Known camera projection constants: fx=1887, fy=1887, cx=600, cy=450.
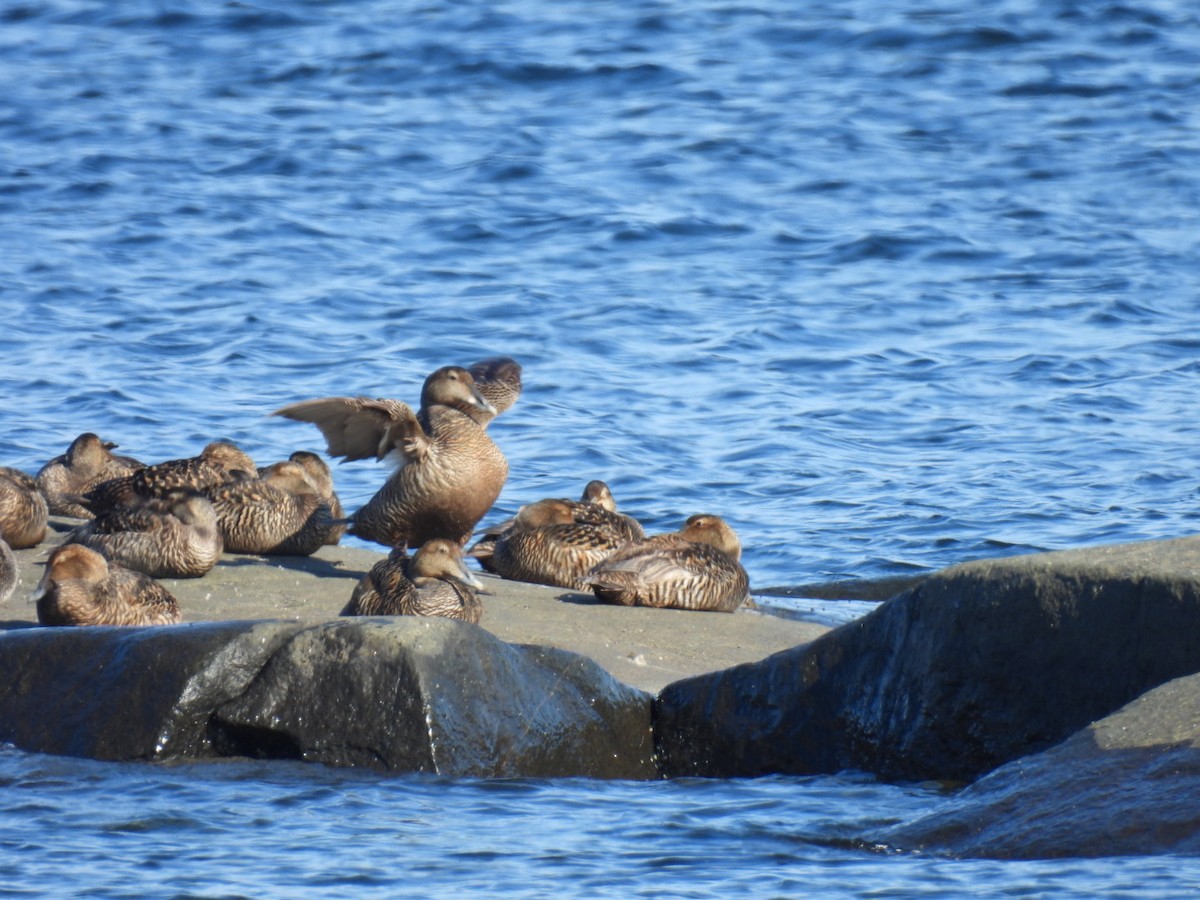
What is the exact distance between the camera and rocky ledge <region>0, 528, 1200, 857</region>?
6.25 metres

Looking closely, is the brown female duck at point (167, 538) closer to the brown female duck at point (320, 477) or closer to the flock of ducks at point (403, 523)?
the flock of ducks at point (403, 523)

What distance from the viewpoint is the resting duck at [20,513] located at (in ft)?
31.6

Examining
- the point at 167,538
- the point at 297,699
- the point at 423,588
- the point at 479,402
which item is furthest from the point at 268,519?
the point at 297,699

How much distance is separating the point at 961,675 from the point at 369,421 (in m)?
4.38

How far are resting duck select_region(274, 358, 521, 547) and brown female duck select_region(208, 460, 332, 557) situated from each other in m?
0.22

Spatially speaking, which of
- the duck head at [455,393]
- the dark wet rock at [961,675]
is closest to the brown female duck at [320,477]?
the duck head at [455,393]

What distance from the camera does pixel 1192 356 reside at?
643 inches

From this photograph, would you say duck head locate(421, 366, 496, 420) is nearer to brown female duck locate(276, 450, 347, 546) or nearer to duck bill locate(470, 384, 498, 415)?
duck bill locate(470, 384, 498, 415)

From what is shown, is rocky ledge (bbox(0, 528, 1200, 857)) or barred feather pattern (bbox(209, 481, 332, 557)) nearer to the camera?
rocky ledge (bbox(0, 528, 1200, 857))

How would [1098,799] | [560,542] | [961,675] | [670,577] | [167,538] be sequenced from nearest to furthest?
[1098,799], [961,675], [167,538], [670,577], [560,542]

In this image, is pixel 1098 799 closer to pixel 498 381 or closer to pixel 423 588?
pixel 423 588

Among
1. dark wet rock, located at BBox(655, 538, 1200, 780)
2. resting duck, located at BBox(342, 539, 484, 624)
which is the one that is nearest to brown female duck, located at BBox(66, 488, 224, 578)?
resting duck, located at BBox(342, 539, 484, 624)

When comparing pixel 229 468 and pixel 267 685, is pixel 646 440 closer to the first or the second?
pixel 229 468

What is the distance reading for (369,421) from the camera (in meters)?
10.0
